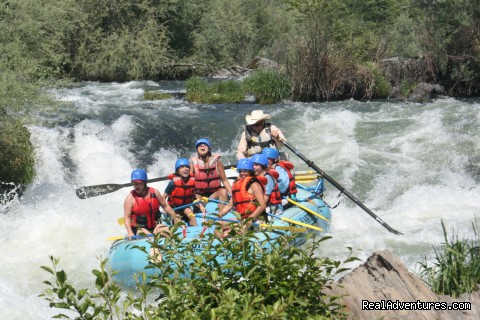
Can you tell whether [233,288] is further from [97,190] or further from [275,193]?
[97,190]

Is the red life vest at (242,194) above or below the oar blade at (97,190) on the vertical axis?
above

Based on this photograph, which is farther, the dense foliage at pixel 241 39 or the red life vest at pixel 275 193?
the dense foliage at pixel 241 39

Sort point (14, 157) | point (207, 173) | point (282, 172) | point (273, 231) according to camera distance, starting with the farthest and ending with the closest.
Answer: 1. point (14, 157)
2. point (282, 172)
3. point (207, 173)
4. point (273, 231)

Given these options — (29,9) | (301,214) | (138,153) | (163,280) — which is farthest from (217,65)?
(163,280)

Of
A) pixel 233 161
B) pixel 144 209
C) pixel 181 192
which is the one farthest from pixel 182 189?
pixel 233 161

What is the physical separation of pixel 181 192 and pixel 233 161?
3938 mm

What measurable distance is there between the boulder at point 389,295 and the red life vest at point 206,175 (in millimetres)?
3583

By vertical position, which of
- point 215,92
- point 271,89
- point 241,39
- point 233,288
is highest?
point 233,288

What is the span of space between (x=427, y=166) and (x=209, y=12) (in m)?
19.1

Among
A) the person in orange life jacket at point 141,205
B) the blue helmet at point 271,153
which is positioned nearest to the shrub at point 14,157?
the person in orange life jacket at point 141,205

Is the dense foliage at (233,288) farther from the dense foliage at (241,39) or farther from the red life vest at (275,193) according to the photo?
the dense foliage at (241,39)

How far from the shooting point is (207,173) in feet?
23.5

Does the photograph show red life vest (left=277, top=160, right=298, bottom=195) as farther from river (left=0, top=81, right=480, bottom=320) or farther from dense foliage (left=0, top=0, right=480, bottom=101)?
dense foliage (left=0, top=0, right=480, bottom=101)

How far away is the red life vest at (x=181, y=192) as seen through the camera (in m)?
6.77
